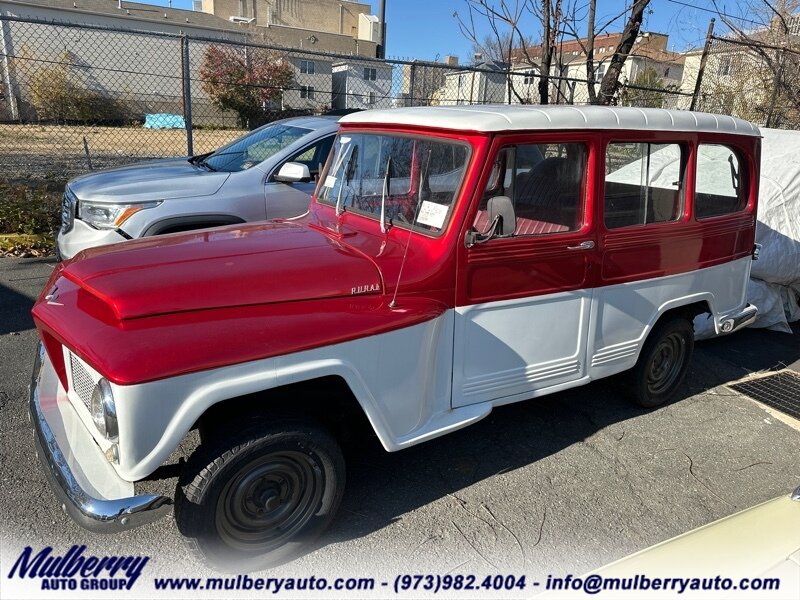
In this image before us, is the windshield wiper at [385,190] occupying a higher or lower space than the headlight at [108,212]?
higher

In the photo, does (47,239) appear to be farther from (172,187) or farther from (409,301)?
(409,301)

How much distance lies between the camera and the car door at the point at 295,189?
18.4ft

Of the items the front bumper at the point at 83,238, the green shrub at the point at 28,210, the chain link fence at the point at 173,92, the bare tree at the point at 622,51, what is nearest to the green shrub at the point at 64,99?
the chain link fence at the point at 173,92

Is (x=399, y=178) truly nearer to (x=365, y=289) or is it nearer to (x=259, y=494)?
(x=365, y=289)

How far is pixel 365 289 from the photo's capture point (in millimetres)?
2674

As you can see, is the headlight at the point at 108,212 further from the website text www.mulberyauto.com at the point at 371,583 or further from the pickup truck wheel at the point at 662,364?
the pickup truck wheel at the point at 662,364

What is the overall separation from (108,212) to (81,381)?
3.04 m

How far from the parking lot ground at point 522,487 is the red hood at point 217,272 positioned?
28.6 inches

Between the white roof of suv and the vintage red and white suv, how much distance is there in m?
0.02

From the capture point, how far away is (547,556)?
9.18 ft

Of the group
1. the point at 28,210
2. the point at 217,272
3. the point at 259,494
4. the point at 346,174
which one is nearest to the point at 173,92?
the point at 28,210

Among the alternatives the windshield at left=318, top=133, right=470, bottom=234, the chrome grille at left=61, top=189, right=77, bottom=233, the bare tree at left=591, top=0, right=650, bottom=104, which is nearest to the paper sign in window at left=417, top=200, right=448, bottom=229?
the windshield at left=318, top=133, right=470, bottom=234

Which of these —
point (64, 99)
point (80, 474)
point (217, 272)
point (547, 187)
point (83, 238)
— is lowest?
point (80, 474)

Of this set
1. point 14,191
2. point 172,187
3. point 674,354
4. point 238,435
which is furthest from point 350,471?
point 14,191
